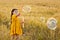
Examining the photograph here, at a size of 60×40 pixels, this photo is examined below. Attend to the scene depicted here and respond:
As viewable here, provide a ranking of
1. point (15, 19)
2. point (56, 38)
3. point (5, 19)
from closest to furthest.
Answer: point (15, 19) < point (56, 38) < point (5, 19)

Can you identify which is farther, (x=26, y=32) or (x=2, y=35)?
(x=26, y=32)

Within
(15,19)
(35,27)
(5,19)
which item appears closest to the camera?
(15,19)

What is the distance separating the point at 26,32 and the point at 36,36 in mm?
491

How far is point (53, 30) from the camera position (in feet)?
25.6

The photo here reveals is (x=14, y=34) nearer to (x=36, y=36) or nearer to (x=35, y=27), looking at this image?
(x=36, y=36)

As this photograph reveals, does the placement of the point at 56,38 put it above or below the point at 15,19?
below

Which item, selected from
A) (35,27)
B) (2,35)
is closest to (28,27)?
(35,27)

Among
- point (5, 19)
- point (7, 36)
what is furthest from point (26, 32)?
point (5, 19)

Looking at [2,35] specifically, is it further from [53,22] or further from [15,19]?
[53,22]

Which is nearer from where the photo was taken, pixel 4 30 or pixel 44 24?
pixel 4 30

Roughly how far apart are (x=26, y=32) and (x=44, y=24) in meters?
0.72

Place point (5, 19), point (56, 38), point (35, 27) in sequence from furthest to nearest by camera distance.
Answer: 1. point (5, 19)
2. point (35, 27)
3. point (56, 38)

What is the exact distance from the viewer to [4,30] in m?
7.69

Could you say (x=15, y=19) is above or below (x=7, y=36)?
above
